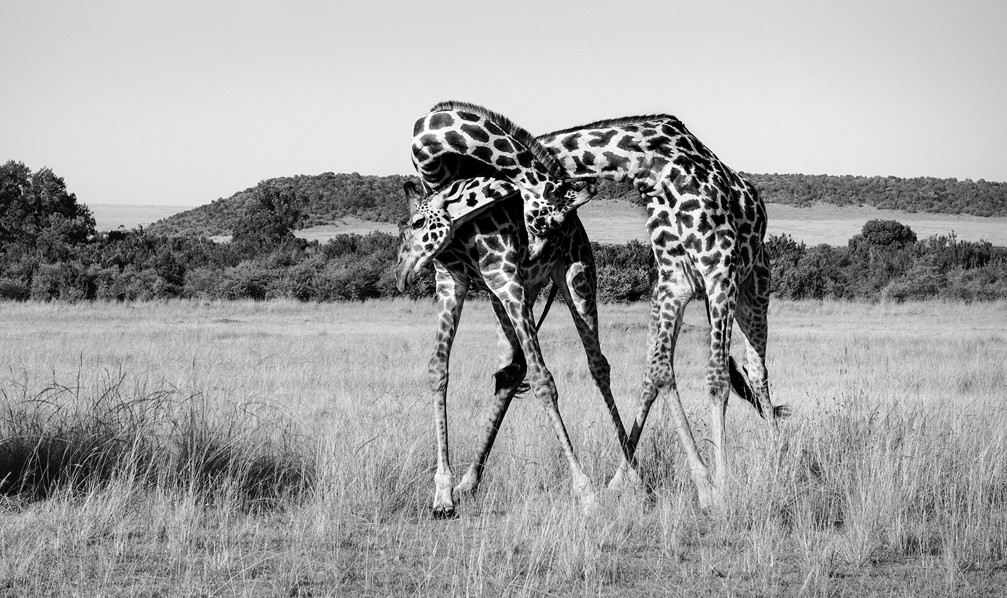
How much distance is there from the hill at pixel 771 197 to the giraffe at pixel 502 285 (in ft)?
211

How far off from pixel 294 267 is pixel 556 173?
1236 inches

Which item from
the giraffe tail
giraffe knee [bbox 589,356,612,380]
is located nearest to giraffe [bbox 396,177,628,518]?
giraffe knee [bbox 589,356,612,380]

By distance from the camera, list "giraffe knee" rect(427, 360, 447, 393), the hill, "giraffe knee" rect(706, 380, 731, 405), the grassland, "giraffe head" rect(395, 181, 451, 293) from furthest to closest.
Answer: the hill < "giraffe knee" rect(706, 380, 731, 405) < "giraffe knee" rect(427, 360, 447, 393) < "giraffe head" rect(395, 181, 451, 293) < the grassland

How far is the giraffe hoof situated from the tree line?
23.0m

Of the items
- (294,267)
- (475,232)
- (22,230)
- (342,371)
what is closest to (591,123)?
(475,232)

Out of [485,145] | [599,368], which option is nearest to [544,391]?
[599,368]

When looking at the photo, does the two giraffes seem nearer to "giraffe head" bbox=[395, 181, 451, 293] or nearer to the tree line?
"giraffe head" bbox=[395, 181, 451, 293]

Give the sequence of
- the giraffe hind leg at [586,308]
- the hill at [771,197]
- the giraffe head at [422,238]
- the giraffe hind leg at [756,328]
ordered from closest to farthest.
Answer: the giraffe head at [422,238] < the giraffe hind leg at [586,308] < the giraffe hind leg at [756,328] < the hill at [771,197]

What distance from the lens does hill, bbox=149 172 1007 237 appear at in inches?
3086

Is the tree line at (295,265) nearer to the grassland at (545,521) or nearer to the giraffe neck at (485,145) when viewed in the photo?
the grassland at (545,521)

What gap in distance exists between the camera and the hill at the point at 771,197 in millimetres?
78375

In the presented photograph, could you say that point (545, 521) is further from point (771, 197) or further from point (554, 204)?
point (771, 197)

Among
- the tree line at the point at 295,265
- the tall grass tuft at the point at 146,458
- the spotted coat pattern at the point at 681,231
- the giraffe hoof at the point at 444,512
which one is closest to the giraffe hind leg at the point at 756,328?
the spotted coat pattern at the point at 681,231

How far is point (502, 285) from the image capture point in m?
6.18
